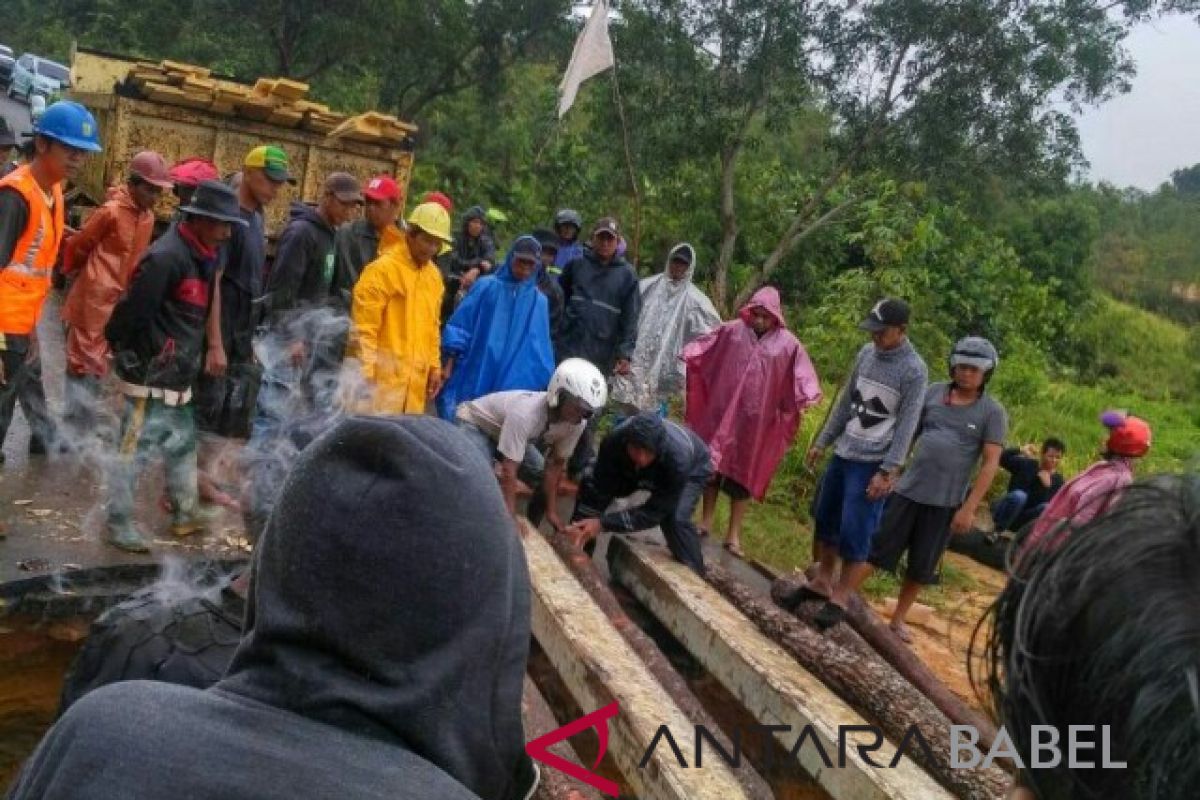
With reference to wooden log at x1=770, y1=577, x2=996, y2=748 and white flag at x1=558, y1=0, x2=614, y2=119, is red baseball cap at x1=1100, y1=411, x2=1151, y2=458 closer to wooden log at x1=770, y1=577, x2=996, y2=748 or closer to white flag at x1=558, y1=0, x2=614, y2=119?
wooden log at x1=770, y1=577, x2=996, y2=748

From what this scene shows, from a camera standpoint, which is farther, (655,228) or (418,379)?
(655,228)

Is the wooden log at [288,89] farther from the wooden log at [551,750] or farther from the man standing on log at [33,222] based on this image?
the wooden log at [551,750]

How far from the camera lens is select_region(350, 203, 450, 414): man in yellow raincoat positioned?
206 inches

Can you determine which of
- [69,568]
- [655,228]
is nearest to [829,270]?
[655,228]

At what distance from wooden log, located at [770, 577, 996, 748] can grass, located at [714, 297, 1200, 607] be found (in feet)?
4.87

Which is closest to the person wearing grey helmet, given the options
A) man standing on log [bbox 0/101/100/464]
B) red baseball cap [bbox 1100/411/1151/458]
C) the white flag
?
the white flag

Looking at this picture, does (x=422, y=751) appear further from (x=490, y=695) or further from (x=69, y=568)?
(x=69, y=568)

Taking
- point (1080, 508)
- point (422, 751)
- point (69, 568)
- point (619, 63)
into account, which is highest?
point (619, 63)

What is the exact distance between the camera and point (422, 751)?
46.1 inches

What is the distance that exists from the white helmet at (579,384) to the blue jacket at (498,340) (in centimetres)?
101

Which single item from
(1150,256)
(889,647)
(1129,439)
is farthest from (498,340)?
(1150,256)

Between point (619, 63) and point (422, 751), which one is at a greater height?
point (619, 63)

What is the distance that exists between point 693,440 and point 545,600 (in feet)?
5.28

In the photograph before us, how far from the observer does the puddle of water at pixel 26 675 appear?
13.5 feet
